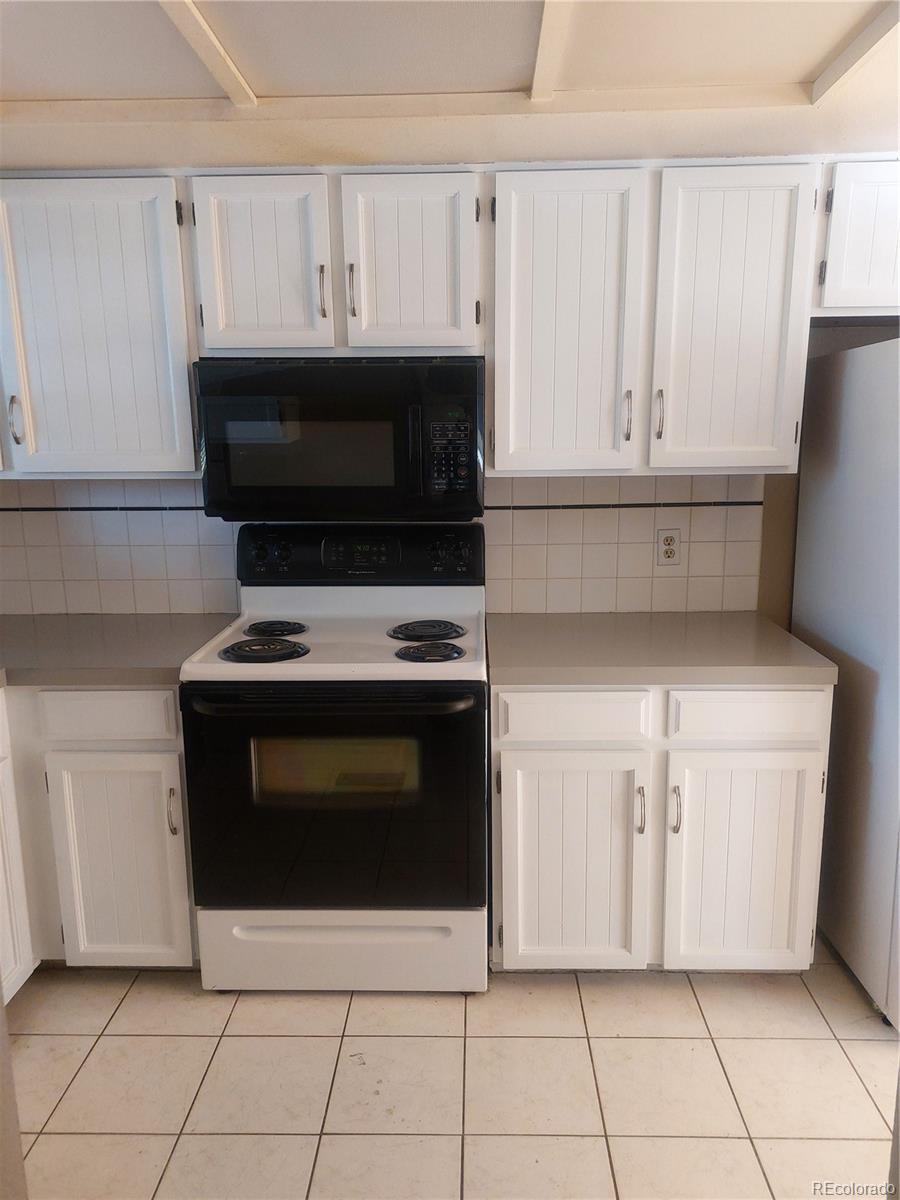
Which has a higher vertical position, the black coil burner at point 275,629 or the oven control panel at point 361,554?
the oven control panel at point 361,554

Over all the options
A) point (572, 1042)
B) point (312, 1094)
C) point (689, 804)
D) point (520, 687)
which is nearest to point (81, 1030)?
point (312, 1094)

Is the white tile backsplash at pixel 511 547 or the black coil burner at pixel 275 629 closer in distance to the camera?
the black coil burner at pixel 275 629

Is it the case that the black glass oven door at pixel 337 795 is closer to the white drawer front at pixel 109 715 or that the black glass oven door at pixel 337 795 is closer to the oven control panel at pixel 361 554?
the white drawer front at pixel 109 715

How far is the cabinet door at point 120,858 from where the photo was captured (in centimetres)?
193

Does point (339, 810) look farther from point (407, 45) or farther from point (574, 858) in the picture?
point (407, 45)

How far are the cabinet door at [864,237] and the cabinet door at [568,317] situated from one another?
46 centimetres

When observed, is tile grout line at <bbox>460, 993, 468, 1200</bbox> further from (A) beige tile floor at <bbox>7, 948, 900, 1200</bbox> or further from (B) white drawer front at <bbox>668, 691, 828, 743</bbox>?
(B) white drawer front at <bbox>668, 691, 828, 743</bbox>

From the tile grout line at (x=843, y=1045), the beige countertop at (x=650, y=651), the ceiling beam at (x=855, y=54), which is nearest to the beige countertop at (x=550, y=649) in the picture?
the beige countertop at (x=650, y=651)

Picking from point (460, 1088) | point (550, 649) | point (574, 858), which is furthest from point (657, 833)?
point (460, 1088)

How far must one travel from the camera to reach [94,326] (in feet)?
6.54

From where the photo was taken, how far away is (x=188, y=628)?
89.1 inches

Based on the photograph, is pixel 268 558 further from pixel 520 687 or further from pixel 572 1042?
pixel 572 1042

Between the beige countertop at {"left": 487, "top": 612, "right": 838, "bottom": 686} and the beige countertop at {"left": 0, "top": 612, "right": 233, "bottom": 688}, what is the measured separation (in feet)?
2.67

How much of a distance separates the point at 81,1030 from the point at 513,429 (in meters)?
1.81
